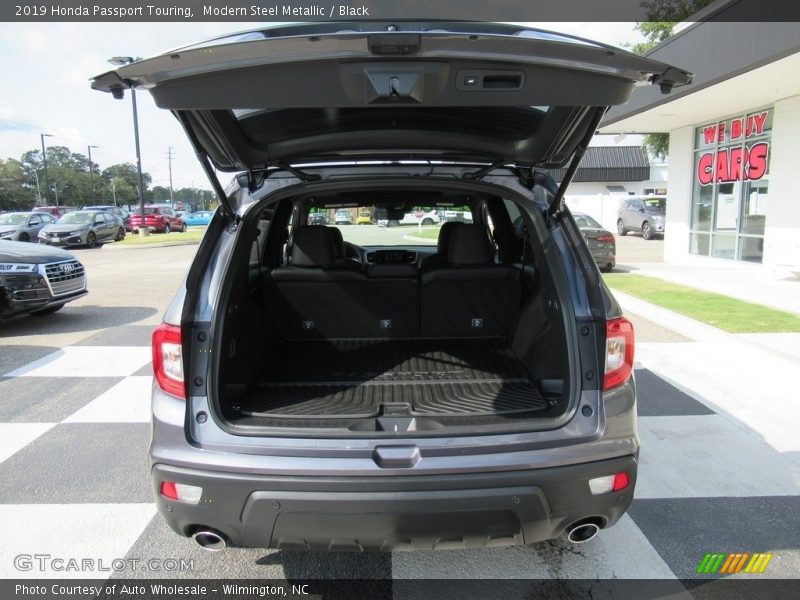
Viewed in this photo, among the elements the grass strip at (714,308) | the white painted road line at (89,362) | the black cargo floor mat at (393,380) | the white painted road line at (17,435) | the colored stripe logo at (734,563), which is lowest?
the colored stripe logo at (734,563)

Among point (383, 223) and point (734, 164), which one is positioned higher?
point (734, 164)

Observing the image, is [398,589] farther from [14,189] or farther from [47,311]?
[14,189]

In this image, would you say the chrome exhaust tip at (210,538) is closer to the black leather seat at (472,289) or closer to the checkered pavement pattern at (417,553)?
the checkered pavement pattern at (417,553)

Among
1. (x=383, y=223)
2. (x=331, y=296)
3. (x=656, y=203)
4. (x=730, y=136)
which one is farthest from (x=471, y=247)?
(x=656, y=203)

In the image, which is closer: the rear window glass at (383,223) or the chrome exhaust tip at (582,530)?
the chrome exhaust tip at (582,530)

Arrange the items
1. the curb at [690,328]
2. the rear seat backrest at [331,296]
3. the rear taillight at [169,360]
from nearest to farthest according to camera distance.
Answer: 1. the rear taillight at [169,360]
2. the rear seat backrest at [331,296]
3. the curb at [690,328]

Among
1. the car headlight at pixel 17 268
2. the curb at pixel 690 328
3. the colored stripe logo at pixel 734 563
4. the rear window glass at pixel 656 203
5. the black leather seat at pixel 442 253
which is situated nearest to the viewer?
the colored stripe logo at pixel 734 563

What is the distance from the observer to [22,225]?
22.0m

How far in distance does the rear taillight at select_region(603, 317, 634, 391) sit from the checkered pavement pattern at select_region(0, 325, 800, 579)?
92 cm

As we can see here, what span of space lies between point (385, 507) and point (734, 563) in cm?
171

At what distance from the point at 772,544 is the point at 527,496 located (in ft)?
5.11

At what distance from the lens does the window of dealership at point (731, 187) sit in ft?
37.4

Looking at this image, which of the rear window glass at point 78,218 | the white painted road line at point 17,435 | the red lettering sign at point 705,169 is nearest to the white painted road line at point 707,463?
the white painted road line at point 17,435

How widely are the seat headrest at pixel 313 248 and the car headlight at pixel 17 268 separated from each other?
4.81 meters
